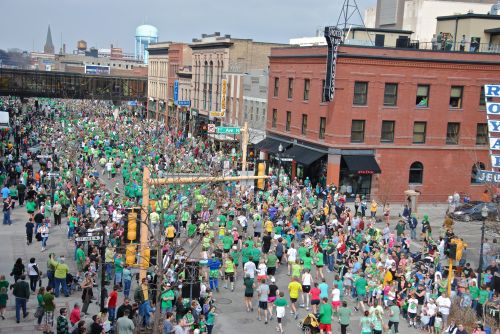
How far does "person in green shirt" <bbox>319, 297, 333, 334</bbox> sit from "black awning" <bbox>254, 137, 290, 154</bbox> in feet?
103

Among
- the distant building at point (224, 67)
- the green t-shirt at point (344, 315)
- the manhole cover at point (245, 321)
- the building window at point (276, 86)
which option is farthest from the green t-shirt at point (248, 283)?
the distant building at point (224, 67)

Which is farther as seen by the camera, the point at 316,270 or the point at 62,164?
the point at 62,164

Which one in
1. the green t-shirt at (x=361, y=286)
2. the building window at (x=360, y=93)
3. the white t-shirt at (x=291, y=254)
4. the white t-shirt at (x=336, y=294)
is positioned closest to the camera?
the white t-shirt at (x=336, y=294)

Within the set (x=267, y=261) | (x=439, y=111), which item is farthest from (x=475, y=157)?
(x=267, y=261)

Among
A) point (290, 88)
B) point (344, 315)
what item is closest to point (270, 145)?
point (290, 88)

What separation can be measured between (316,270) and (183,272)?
8462 millimetres

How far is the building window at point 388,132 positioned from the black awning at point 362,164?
1777 mm

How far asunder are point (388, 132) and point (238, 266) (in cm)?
2097

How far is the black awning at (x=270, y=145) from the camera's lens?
49.3 metres

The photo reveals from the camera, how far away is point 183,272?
18.5 meters

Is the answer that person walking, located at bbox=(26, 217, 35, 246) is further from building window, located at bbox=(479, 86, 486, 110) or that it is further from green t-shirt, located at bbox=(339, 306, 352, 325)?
building window, located at bbox=(479, 86, 486, 110)

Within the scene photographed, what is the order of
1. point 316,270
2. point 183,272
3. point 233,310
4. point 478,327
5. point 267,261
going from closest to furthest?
point 478,327 → point 183,272 → point 233,310 → point 267,261 → point 316,270

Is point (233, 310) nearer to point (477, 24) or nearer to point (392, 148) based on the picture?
point (392, 148)

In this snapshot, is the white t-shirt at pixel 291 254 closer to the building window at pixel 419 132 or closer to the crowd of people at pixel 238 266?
the crowd of people at pixel 238 266
